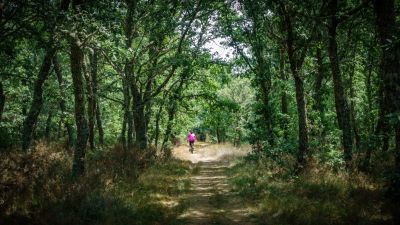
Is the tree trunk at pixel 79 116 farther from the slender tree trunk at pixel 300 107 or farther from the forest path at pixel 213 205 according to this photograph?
the slender tree trunk at pixel 300 107

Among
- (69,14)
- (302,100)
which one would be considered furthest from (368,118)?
(69,14)

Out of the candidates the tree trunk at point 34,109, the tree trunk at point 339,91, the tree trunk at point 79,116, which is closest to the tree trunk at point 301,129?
the tree trunk at point 339,91

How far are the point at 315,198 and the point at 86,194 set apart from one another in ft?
19.9

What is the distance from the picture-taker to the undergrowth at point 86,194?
786cm

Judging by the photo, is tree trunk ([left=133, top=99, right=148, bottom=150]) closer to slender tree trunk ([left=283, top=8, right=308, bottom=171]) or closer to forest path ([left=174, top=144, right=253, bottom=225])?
forest path ([left=174, top=144, right=253, bottom=225])

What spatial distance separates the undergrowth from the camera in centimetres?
786

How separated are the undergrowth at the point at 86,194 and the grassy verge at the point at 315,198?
2456 mm

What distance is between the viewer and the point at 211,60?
65.2 feet

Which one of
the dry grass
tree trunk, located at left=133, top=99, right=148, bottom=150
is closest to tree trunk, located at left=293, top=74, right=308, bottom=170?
tree trunk, located at left=133, top=99, right=148, bottom=150

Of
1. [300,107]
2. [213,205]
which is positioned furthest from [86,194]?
[300,107]

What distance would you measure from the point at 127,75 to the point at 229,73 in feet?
22.8

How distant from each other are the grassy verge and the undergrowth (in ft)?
8.06

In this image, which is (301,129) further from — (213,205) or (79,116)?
(79,116)

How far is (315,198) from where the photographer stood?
9859 millimetres
